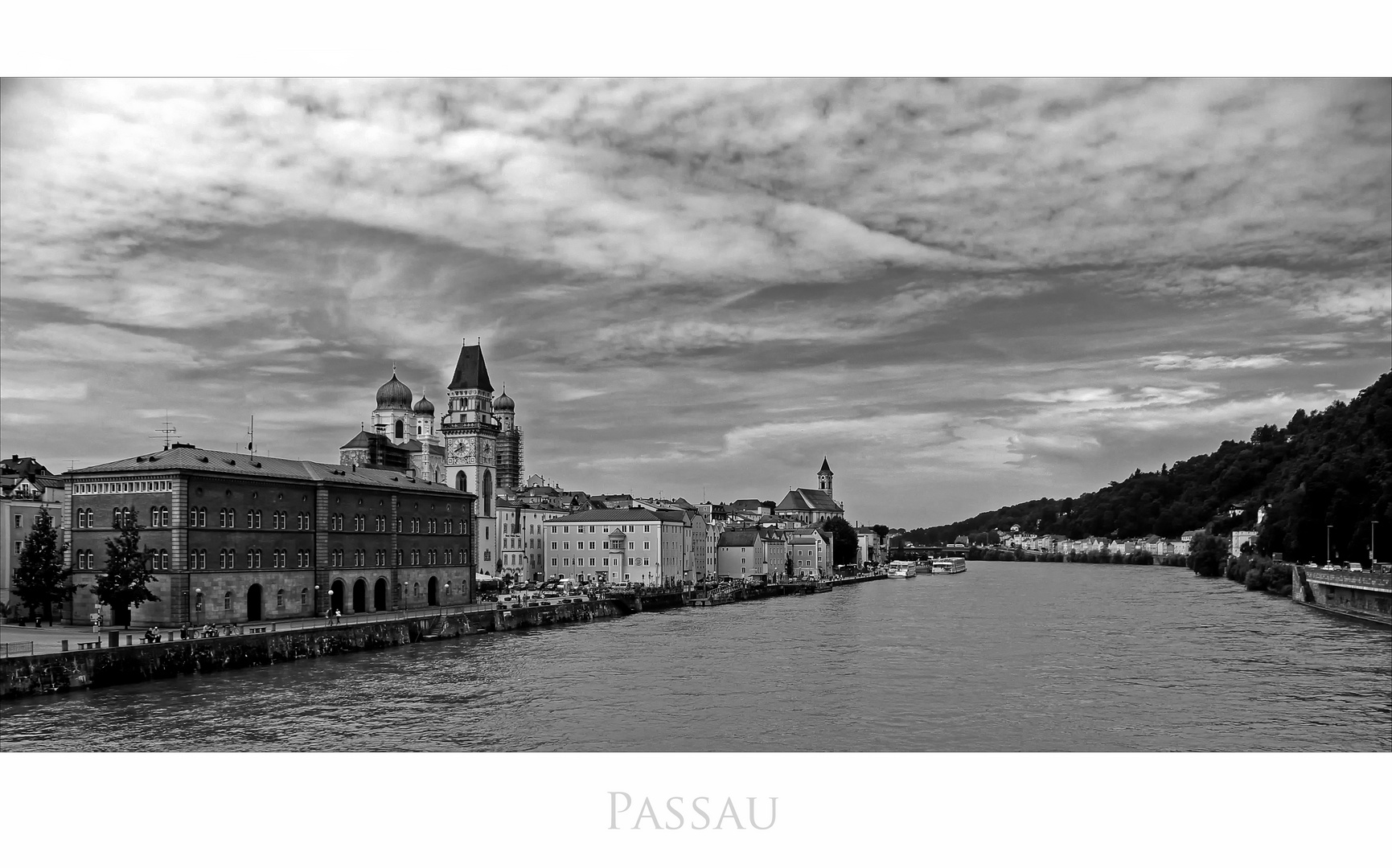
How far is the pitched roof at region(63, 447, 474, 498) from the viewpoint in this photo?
100 feet

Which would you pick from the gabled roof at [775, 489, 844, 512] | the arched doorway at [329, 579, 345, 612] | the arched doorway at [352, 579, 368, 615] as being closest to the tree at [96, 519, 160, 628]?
the arched doorway at [329, 579, 345, 612]

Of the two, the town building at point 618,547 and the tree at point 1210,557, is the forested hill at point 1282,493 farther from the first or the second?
the town building at point 618,547

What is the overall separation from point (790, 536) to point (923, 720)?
7550 cm

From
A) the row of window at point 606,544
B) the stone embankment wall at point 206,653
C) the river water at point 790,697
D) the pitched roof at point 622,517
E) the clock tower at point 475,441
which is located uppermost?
the clock tower at point 475,441

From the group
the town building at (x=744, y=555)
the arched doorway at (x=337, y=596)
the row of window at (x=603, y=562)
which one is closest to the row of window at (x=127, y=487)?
the arched doorway at (x=337, y=596)

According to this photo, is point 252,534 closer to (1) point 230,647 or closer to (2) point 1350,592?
(1) point 230,647

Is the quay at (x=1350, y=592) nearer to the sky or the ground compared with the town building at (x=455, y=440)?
nearer to the ground

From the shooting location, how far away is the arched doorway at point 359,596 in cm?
3741

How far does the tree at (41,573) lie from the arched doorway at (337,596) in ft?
26.1

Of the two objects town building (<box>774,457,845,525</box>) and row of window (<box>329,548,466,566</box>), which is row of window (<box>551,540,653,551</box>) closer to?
row of window (<box>329,548,466,566</box>)

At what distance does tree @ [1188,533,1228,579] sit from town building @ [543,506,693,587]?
41.2 m

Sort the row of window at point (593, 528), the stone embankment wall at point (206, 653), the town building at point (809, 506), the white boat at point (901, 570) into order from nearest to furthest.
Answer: the stone embankment wall at point (206, 653) → the row of window at point (593, 528) → the white boat at point (901, 570) → the town building at point (809, 506)

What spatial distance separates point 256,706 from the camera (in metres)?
20.5
